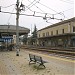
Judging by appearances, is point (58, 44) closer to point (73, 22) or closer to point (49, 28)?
point (73, 22)

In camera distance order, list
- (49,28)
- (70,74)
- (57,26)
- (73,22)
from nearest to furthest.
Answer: (70,74) → (73,22) → (57,26) → (49,28)

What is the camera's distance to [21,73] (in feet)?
38.9

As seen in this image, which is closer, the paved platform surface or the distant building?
the paved platform surface

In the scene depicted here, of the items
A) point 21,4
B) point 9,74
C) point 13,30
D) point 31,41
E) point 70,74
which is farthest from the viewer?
point 31,41

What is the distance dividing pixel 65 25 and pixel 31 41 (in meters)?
36.4

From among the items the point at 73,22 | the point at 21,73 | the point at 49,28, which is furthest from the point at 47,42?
the point at 21,73

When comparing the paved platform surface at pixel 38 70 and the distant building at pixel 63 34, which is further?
the distant building at pixel 63 34

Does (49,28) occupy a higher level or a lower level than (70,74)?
higher

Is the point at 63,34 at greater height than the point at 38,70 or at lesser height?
greater

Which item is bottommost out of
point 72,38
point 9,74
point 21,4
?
point 9,74

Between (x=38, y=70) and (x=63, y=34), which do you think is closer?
(x=38, y=70)

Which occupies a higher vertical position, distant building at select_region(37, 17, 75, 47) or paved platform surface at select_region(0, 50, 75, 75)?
distant building at select_region(37, 17, 75, 47)

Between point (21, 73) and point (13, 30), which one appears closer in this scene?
point (21, 73)

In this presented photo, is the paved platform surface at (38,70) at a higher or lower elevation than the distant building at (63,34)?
lower
